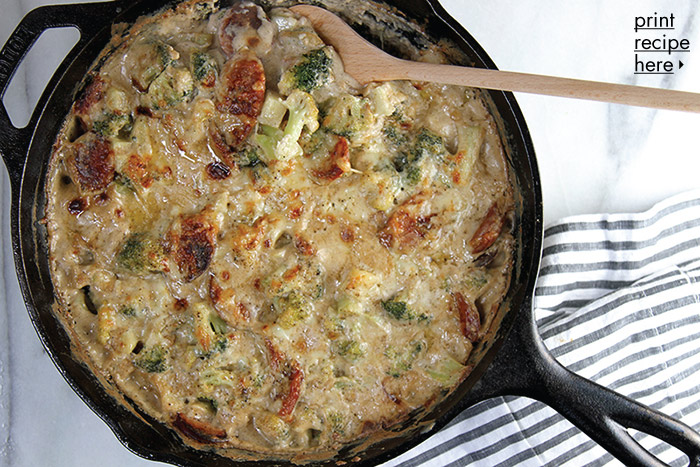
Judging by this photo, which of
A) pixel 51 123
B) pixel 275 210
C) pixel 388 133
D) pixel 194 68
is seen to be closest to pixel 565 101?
pixel 388 133

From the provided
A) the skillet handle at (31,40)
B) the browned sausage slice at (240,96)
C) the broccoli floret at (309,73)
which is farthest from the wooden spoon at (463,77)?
the skillet handle at (31,40)

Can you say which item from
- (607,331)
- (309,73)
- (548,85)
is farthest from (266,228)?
(607,331)

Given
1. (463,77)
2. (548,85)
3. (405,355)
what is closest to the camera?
(548,85)

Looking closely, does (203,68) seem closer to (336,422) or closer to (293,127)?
(293,127)

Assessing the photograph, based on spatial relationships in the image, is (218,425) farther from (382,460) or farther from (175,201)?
(175,201)

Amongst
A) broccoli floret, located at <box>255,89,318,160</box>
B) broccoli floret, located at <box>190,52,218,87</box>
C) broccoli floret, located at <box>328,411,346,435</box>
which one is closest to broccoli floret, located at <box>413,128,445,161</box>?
broccoli floret, located at <box>255,89,318,160</box>

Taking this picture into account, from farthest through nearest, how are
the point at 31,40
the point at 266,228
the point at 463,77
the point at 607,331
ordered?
the point at 607,331, the point at 266,228, the point at 31,40, the point at 463,77

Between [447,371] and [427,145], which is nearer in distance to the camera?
[427,145]
